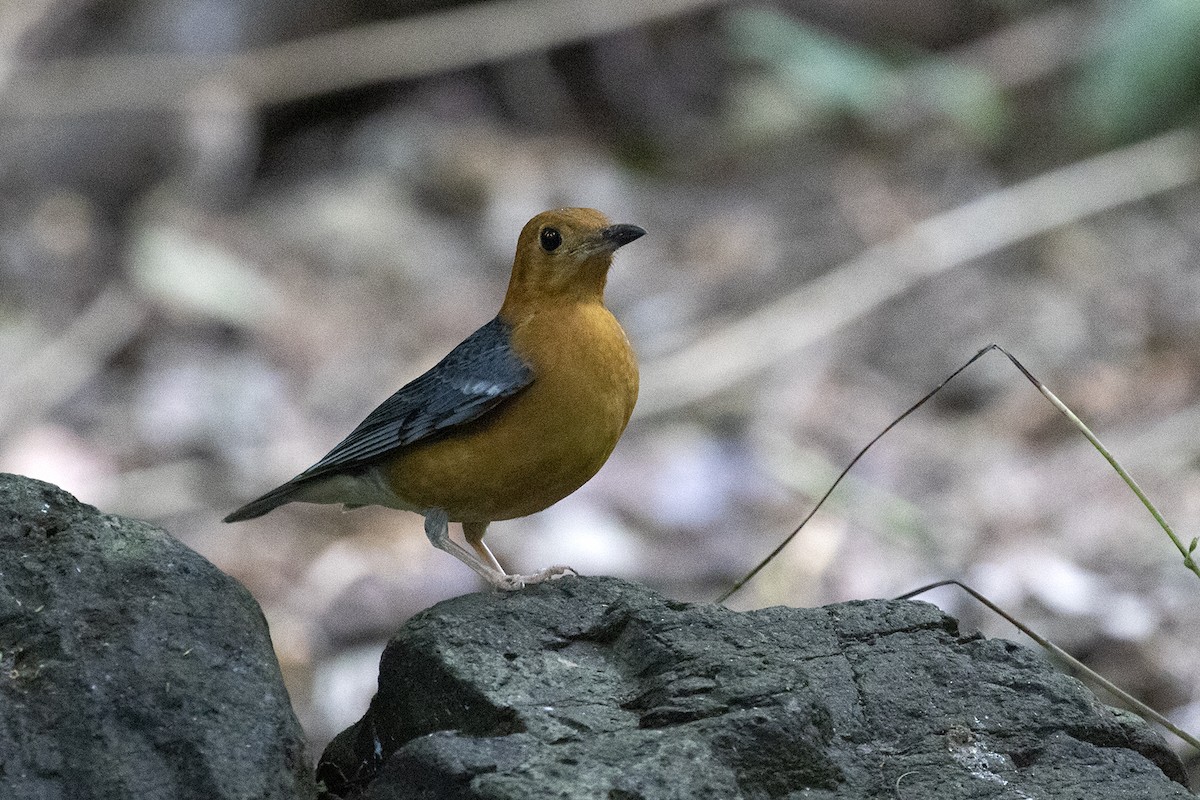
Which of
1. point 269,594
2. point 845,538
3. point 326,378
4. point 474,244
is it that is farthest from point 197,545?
point 474,244

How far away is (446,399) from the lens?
563cm

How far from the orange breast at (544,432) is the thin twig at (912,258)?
5.43 metres

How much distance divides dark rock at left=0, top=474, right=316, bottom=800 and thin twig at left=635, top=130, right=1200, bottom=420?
6629 millimetres

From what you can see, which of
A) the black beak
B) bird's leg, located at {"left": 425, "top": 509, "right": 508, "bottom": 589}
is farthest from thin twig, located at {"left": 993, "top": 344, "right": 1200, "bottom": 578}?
bird's leg, located at {"left": 425, "top": 509, "right": 508, "bottom": 589}

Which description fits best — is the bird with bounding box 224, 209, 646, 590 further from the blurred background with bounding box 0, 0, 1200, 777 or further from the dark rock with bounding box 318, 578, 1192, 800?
the blurred background with bounding box 0, 0, 1200, 777

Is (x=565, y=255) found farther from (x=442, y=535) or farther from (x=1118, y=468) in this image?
(x=1118, y=468)

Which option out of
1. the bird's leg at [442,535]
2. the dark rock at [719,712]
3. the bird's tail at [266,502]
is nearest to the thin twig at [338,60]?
the bird's tail at [266,502]

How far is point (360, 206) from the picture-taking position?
45.1 ft

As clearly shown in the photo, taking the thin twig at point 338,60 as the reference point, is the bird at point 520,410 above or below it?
below

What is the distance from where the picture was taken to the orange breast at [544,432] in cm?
533

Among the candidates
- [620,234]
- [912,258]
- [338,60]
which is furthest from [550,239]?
[338,60]

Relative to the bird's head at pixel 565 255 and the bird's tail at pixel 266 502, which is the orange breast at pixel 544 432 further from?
the bird's tail at pixel 266 502

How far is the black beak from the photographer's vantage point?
544 centimetres

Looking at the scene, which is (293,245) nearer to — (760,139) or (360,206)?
(360,206)
